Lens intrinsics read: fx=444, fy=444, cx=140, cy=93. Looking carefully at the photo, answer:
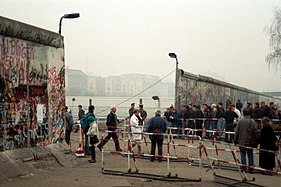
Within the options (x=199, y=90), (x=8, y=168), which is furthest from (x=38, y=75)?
(x=199, y=90)

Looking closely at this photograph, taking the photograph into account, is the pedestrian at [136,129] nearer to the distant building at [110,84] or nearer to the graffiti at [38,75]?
the graffiti at [38,75]

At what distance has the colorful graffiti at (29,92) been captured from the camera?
37.6ft

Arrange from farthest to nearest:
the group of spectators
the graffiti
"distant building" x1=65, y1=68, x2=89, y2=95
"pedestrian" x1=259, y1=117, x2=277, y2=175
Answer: "distant building" x1=65, y1=68, x2=89, y2=95
the group of spectators
the graffiti
"pedestrian" x1=259, y1=117, x2=277, y2=175

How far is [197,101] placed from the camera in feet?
94.3

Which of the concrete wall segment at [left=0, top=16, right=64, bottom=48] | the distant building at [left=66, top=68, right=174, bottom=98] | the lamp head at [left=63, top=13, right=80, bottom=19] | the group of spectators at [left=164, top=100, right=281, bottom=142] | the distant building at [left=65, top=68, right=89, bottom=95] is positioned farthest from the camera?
the distant building at [left=66, top=68, right=174, bottom=98]

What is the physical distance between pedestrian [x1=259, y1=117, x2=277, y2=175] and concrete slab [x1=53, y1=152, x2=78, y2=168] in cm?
559

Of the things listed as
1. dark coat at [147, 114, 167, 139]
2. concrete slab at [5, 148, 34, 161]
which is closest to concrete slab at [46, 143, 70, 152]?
concrete slab at [5, 148, 34, 161]

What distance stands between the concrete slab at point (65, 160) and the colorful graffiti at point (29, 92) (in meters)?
0.54

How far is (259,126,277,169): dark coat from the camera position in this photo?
12320 millimetres

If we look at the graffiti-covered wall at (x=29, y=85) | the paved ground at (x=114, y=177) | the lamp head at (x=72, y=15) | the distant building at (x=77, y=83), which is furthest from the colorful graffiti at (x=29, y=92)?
the distant building at (x=77, y=83)

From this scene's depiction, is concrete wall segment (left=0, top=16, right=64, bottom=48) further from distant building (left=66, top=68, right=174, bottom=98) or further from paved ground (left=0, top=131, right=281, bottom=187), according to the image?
distant building (left=66, top=68, right=174, bottom=98)

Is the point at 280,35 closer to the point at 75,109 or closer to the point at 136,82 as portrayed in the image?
the point at 136,82

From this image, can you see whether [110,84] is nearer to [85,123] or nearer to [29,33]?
[85,123]

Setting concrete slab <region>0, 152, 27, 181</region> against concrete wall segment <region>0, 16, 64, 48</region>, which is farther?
concrete wall segment <region>0, 16, 64, 48</region>
